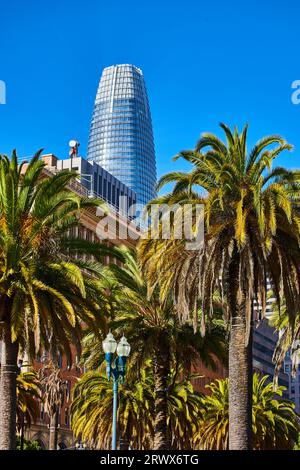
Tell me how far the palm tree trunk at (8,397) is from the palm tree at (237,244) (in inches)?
253

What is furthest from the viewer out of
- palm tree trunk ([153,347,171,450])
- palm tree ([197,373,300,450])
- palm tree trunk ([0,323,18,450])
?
palm tree ([197,373,300,450])

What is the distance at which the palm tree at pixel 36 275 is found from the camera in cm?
3056

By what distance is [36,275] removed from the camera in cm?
3125

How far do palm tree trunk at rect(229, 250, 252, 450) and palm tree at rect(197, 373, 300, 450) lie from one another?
28389 mm

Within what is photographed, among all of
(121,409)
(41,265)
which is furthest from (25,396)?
(41,265)

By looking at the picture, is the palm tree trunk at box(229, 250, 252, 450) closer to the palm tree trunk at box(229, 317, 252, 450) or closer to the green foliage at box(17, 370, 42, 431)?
the palm tree trunk at box(229, 317, 252, 450)

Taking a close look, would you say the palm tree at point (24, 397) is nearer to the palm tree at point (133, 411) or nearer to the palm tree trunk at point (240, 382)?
the palm tree at point (133, 411)

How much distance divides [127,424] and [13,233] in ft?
82.6

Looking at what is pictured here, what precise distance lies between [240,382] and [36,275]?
8162 mm

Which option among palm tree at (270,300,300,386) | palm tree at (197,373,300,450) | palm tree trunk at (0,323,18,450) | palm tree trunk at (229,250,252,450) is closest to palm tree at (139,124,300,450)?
palm tree trunk at (229,250,252,450)

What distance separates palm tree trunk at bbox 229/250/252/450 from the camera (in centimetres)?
3052

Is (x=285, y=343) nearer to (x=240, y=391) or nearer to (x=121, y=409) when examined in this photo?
(x=240, y=391)

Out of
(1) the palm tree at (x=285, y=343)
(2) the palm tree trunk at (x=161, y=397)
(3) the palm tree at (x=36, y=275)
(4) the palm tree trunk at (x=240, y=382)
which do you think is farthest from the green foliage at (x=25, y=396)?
(4) the palm tree trunk at (x=240, y=382)
